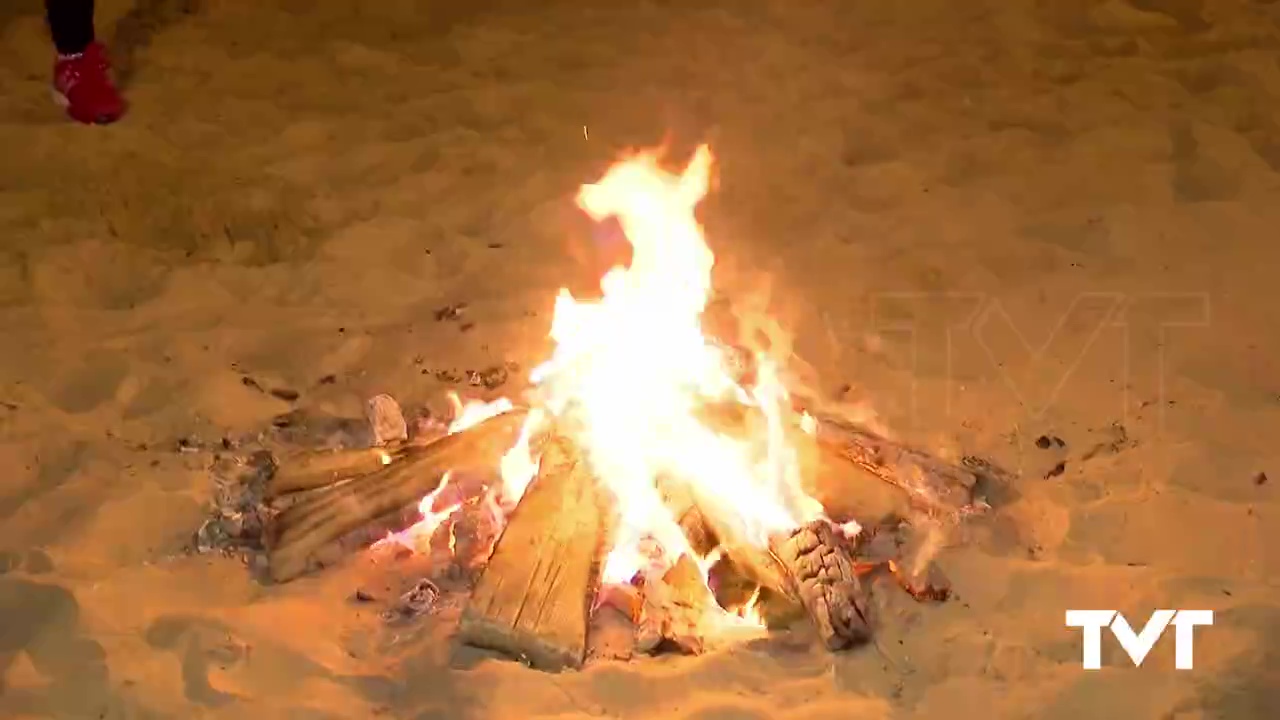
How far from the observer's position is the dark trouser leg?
160 inches

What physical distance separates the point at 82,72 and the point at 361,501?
2210mm


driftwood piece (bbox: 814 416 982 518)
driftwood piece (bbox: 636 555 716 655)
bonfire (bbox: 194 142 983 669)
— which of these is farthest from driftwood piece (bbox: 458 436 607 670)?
driftwood piece (bbox: 814 416 982 518)

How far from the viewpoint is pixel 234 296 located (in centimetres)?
353

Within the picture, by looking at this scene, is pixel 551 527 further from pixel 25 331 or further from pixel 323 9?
pixel 323 9

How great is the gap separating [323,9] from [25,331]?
196 cm

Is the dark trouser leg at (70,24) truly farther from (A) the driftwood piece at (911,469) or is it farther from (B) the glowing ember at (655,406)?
(A) the driftwood piece at (911,469)

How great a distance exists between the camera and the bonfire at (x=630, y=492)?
97.7 inches

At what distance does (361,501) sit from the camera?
2.71 m

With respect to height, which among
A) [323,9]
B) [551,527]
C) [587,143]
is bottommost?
[551,527]

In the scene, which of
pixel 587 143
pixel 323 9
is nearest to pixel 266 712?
pixel 587 143

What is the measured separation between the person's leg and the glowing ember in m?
1.82

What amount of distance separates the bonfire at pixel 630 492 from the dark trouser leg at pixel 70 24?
1932 mm
